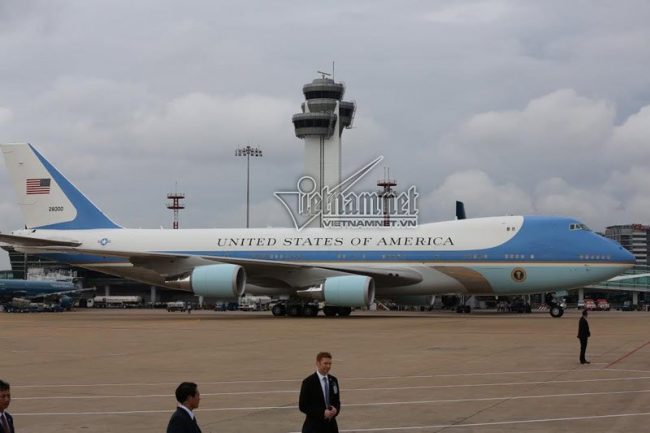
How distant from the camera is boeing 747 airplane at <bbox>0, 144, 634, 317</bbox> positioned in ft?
131

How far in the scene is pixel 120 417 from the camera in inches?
495

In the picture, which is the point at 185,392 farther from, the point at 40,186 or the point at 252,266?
the point at 40,186

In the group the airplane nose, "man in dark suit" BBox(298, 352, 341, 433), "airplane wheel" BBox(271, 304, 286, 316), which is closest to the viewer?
"man in dark suit" BBox(298, 352, 341, 433)

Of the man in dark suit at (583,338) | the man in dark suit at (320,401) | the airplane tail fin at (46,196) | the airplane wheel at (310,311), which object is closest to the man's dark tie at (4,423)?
the man in dark suit at (320,401)

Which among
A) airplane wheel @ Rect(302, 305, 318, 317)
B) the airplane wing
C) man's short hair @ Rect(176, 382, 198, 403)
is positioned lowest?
man's short hair @ Rect(176, 382, 198, 403)


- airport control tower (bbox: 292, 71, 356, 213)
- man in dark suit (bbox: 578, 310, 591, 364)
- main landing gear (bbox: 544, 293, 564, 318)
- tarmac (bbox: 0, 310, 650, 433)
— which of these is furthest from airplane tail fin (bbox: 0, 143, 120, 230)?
airport control tower (bbox: 292, 71, 356, 213)

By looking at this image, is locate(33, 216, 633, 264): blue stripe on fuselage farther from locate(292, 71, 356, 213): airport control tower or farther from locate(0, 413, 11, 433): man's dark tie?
locate(292, 71, 356, 213): airport control tower

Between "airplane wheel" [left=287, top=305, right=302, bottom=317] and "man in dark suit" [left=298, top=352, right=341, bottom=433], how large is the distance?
36202 millimetres

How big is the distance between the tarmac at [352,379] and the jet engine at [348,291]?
8962mm

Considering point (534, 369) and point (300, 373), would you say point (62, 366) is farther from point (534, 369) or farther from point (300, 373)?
point (534, 369)

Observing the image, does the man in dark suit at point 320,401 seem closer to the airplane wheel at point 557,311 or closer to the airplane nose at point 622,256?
the airplane nose at point 622,256

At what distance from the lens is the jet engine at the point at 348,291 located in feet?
130

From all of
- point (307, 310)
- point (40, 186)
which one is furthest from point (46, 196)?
point (307, 310)

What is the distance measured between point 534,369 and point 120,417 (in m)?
9.05
